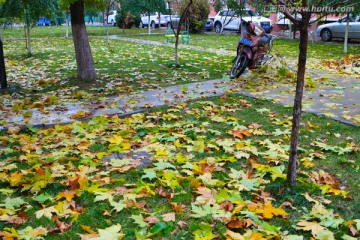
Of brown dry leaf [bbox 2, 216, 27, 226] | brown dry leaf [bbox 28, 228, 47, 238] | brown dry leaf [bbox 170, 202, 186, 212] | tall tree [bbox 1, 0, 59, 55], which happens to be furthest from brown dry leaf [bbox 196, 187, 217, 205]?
tall tree [bbox 1, 0, 59, 55]

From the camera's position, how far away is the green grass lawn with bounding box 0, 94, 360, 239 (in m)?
2.83

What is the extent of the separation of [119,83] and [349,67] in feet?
19.6

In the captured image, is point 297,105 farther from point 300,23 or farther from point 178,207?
point 178,207

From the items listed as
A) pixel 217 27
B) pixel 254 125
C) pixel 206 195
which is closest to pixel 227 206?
pixel 206 195

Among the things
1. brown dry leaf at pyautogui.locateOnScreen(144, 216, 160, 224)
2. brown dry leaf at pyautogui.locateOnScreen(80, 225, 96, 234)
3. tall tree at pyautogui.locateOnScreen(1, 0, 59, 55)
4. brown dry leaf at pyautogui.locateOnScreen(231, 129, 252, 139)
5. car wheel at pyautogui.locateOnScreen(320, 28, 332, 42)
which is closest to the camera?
brown dry leaf at pyautogui.locateOnScreen(80, 225, 96, 234)

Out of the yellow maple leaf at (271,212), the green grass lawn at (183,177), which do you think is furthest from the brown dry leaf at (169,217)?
the yellow maple leaf at (271,212)

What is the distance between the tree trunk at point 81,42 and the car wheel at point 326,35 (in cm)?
1467

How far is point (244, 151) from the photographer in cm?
425

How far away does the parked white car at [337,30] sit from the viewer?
18.1 m

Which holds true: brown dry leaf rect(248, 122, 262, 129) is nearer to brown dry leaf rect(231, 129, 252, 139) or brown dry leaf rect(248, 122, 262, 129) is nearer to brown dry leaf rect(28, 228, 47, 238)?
brown dry leaf rect(231, 129, 252, 139)

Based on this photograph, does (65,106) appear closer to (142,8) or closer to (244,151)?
(244,151)

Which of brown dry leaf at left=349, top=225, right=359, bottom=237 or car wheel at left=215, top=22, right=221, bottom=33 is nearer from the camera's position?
brown dry leaf at left=349, top=225, right=359, bottom=237

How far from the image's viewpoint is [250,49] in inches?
340

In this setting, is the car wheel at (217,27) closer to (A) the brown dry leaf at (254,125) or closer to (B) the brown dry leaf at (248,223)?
(A) the brown dry leaf at (254,125)
